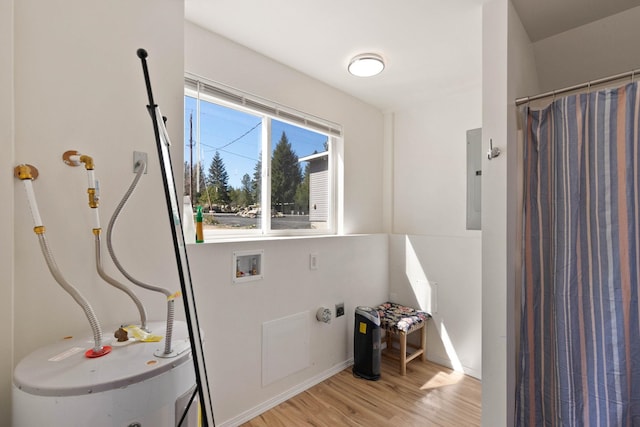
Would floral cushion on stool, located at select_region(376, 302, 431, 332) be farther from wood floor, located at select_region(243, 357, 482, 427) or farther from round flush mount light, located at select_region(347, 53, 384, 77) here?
round flush mount light, located at select_region(347, 53, 384, 77)

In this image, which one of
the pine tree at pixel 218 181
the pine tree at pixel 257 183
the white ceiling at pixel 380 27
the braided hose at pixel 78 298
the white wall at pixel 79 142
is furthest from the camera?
the pine tree at pixel 257 183

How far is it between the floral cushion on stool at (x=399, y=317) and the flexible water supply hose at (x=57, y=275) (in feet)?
6.55

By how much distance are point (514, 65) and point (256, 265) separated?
1844 millimetres

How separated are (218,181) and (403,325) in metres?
1.79

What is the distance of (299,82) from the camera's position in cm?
236

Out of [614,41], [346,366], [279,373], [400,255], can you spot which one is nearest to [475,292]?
[400,255]

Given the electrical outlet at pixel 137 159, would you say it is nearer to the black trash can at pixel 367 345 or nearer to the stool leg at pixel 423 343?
the black trash can at pixel 367 345

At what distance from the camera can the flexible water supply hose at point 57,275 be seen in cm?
95

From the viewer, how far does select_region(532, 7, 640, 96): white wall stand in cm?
159

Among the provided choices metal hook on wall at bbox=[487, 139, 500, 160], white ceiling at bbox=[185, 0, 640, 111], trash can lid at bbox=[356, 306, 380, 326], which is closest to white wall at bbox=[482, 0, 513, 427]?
metal hook on wall at bbox=[487, 139, 500, 160]

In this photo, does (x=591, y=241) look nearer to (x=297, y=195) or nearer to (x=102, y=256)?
(x=297, y=195)

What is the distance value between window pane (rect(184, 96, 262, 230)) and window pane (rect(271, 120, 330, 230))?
16cm

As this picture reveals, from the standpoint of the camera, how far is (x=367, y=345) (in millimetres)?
2344

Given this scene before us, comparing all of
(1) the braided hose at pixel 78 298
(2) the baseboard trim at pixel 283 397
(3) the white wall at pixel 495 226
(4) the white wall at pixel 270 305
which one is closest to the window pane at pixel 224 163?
(4) the white wall at pixel 270 305
